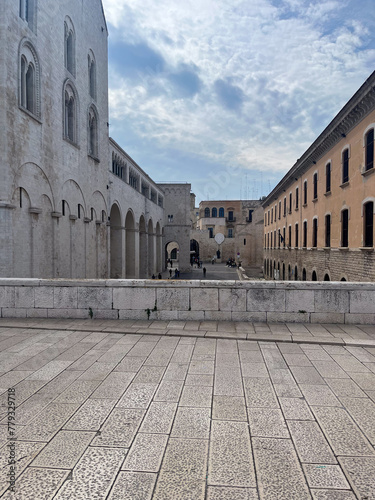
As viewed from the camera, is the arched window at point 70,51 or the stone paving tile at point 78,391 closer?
the stone paving tile at point 78,391

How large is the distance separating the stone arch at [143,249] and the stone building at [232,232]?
1792cm

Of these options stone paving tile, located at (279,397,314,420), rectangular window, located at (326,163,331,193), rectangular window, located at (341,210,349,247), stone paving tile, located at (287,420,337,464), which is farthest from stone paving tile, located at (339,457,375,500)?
rectangular window, located at (326,163,331,193)

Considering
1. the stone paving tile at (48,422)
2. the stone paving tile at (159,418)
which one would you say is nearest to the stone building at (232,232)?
the stone paving tile at (159,418)

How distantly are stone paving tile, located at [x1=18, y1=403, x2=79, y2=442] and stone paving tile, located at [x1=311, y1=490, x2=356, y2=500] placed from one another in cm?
247

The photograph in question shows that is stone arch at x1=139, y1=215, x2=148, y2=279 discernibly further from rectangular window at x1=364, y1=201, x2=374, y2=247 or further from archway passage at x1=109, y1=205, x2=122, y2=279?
rectangular window at x1=364, y1=201, x2=374, y2=247

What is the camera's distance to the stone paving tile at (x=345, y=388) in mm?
4176

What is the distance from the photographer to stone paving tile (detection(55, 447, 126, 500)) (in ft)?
8.28

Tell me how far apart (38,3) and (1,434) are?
18.3m

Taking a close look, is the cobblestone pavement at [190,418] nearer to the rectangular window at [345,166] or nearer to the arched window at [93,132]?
the rectangular window at [345,166]

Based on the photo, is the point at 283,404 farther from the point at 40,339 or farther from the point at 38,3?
the point at 38,3

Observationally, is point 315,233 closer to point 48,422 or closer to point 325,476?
point 325,476

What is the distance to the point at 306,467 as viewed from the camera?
2.84 meters

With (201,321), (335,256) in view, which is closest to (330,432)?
(201,321)

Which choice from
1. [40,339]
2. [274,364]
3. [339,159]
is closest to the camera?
[274,364]
